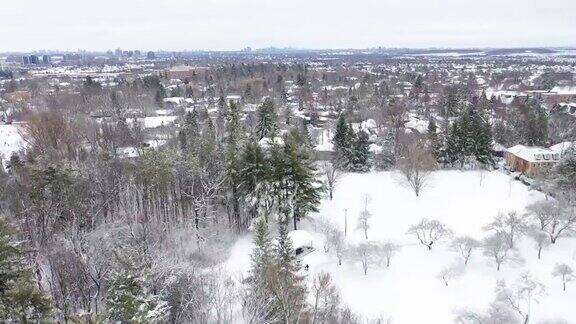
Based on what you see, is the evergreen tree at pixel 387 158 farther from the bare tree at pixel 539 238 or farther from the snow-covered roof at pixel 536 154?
the bare tree at pixel 539 238

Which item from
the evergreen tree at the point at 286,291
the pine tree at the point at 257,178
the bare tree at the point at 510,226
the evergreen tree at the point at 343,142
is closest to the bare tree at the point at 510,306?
the bare tree at the point at 510,226

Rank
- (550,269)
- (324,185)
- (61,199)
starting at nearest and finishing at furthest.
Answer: (550,269) → (61,199) → (324,185)

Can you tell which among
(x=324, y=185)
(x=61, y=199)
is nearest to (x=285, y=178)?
(x=324, y=185)

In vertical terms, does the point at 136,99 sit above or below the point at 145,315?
above

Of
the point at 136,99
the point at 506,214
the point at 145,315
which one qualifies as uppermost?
the point at 136,99

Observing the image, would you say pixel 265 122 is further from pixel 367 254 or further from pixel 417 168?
pixel 367 254

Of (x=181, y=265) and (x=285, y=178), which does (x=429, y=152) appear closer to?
(x=285, y=178)
